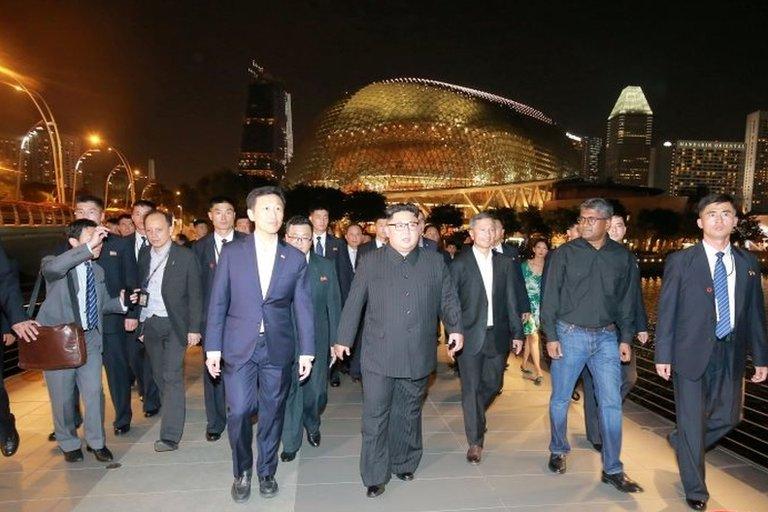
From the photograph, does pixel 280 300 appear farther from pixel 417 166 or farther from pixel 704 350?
pixel 417 166

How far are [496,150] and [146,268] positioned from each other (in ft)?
187

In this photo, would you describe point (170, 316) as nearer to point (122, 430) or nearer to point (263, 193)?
point (122, 430)

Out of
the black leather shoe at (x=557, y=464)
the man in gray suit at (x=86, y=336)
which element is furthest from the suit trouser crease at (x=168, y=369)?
the black leather shoe at (x=557, y=464)

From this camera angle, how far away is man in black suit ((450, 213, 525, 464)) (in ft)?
13.2

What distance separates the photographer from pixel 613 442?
3.58m

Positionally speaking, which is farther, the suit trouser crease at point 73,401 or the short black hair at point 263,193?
the suit trouser crease at point 73,401

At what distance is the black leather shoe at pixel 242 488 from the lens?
3.29m

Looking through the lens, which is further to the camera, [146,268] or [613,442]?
[146,268]

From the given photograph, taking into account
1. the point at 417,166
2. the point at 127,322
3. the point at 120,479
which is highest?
the point at 417,166

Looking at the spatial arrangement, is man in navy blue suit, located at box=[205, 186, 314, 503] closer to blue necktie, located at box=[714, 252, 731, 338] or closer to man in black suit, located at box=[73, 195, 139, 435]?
man in black suit, located at box=[73, 195, 139, 435]

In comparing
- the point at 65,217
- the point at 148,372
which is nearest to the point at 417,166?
the point at 65,217

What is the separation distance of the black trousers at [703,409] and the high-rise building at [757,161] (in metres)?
171

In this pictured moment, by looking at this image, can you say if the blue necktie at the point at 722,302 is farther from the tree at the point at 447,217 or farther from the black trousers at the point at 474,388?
the tree at the point at 447,217

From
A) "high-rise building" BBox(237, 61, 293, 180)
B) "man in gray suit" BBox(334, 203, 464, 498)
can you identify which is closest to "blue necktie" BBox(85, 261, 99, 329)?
"man in gray suit" BBox(334, 203, 464, 498)
